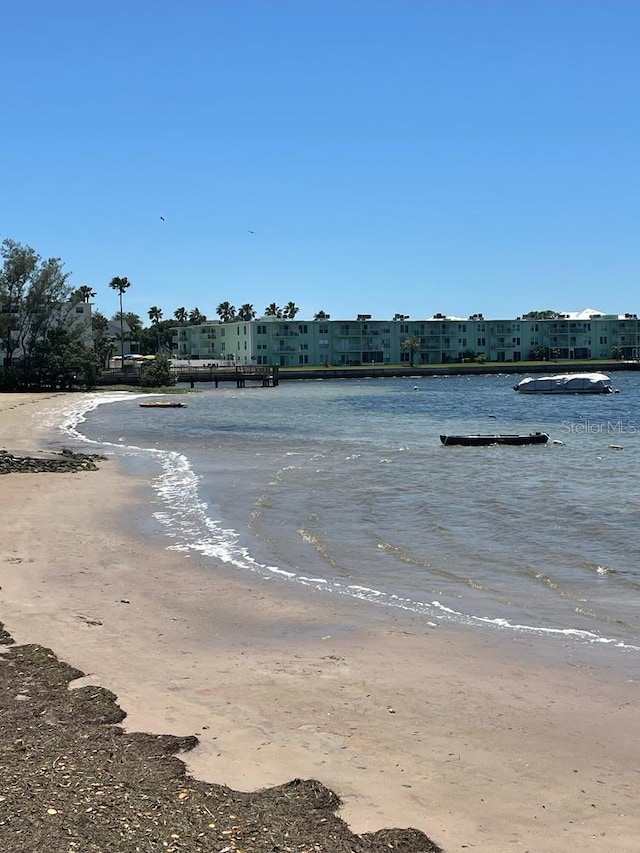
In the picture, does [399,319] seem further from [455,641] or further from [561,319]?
[455,641]

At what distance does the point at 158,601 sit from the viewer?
13320mm

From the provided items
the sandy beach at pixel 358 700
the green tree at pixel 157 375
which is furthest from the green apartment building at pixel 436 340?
the sandy beach at pixel 358 700

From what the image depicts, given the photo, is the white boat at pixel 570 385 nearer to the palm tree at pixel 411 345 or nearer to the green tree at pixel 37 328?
the green tree at pixel 37 328

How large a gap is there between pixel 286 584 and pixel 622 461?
24.3 meters

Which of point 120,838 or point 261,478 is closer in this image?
point 120,838

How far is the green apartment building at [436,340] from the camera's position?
589 ft

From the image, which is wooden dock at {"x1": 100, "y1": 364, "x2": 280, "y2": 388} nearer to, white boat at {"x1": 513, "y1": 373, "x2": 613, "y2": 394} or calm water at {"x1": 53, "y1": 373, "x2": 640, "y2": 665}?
white boat at {"x1": 513, "y1": 373, "x2": 613, "y2": 394}

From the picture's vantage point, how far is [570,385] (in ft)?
352

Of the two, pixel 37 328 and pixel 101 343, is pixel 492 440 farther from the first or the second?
pixel 101 343

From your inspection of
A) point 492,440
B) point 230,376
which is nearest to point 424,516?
point 492,440

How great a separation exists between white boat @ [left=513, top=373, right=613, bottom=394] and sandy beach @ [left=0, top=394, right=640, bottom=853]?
9695 cm

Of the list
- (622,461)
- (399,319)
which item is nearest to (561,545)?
(622,461)

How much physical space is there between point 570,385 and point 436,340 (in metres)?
82.7

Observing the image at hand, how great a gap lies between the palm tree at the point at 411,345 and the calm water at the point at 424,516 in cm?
12910
